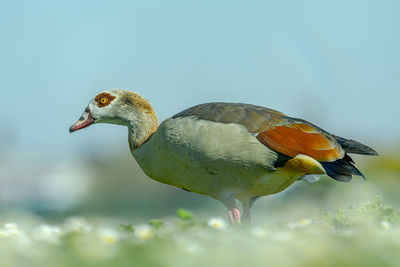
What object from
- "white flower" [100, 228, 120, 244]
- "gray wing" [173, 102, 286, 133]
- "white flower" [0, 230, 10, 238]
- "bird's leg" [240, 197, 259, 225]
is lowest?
"bird's leg" [240, 197, 259, 225]

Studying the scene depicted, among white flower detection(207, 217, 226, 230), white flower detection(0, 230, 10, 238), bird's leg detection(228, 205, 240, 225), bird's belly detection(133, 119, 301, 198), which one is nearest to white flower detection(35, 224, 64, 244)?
white flower detection(0, 230, 10, 238)

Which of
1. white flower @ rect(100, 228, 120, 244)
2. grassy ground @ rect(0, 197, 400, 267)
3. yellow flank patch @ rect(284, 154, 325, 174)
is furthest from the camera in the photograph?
yellow flank patch @ rect(284, 154, 325, 174)

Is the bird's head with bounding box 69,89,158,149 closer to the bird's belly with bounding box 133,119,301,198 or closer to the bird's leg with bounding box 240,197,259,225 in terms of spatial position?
the bird's belly with bounding box 133,119,301,198

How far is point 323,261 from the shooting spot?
2729 mm

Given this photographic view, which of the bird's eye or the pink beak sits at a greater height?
the bird's eye

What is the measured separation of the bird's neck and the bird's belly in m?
0.81

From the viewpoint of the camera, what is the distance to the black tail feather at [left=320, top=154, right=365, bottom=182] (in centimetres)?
588

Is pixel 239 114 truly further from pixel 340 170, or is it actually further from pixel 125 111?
pixel 125 111

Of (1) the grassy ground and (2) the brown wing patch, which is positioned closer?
(1) the grassy ground

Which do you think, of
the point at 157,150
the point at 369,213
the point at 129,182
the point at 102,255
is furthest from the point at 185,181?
the point at 129,182

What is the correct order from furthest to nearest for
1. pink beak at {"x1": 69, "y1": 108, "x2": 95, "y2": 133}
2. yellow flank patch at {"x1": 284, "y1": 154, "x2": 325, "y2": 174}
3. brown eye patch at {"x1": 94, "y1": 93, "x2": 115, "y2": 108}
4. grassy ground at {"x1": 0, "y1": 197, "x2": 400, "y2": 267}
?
pink beak at {"x1": 69, "y1": 108, "x2": 95, "y2": 133}
brown eye patch at {"x1": 94, "y1": 93, "x2": 115, "y2": 108}
yellow flank patch at {"x1": 284, "y1": 154, "x2": 325, "y2": 174}
grassy ground at {"x1": 0, "y1": 197, "x2": 400, "y2": 267}

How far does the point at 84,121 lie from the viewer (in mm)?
7543

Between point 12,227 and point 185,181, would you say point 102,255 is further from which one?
point 185,181

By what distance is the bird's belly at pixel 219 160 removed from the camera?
5789 millimetres
